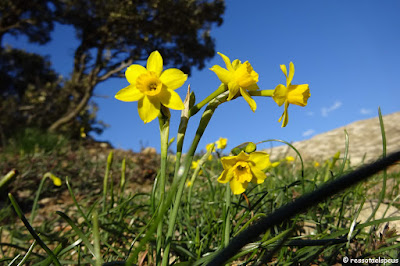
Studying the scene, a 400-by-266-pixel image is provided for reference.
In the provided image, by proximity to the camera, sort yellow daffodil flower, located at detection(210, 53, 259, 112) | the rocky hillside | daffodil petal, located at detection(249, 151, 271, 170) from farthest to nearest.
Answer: the rocky hillside < daffodil petal, located at detection(249, 151, 271, 170) < yellow daffodil flower, located at detection(210, 53, 259, 112)

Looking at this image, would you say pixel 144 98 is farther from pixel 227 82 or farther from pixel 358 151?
pixel 358 151

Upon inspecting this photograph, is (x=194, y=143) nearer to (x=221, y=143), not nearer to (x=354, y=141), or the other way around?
(x=221, y=143)

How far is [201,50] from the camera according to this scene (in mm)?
11703

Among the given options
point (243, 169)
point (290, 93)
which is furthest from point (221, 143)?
point (290, 93)

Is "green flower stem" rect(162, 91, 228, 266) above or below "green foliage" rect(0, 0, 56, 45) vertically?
below

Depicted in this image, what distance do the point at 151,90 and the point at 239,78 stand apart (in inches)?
9.3

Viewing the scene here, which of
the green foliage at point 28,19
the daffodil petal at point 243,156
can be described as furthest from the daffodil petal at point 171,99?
the green foliage at point 28,19

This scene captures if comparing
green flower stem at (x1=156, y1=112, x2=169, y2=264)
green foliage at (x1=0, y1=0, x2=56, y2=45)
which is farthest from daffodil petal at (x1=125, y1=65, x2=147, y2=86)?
green foliage at (x1=0, y1=0, x2=56, y2=45)

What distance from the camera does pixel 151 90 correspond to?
720 mm

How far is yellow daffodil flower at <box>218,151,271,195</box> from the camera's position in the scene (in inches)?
31.0

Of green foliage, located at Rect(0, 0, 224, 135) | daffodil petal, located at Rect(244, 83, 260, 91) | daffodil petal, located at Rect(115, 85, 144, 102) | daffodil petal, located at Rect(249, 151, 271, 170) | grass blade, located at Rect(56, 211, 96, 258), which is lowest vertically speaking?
grass blade, located at Rect(56, 211, 96, 258)

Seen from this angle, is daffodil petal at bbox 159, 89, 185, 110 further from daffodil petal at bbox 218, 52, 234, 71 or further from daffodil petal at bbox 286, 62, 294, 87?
daffodil petal at bbox 286, 62, 294, 87

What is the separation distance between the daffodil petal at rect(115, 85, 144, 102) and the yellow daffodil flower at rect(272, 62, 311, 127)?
365 mm

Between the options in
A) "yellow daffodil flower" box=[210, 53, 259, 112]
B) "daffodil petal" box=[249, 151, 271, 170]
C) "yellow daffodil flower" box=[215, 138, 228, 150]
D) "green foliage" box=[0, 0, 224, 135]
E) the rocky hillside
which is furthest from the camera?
"green foliage" box=[0, 0, 224, 135]
